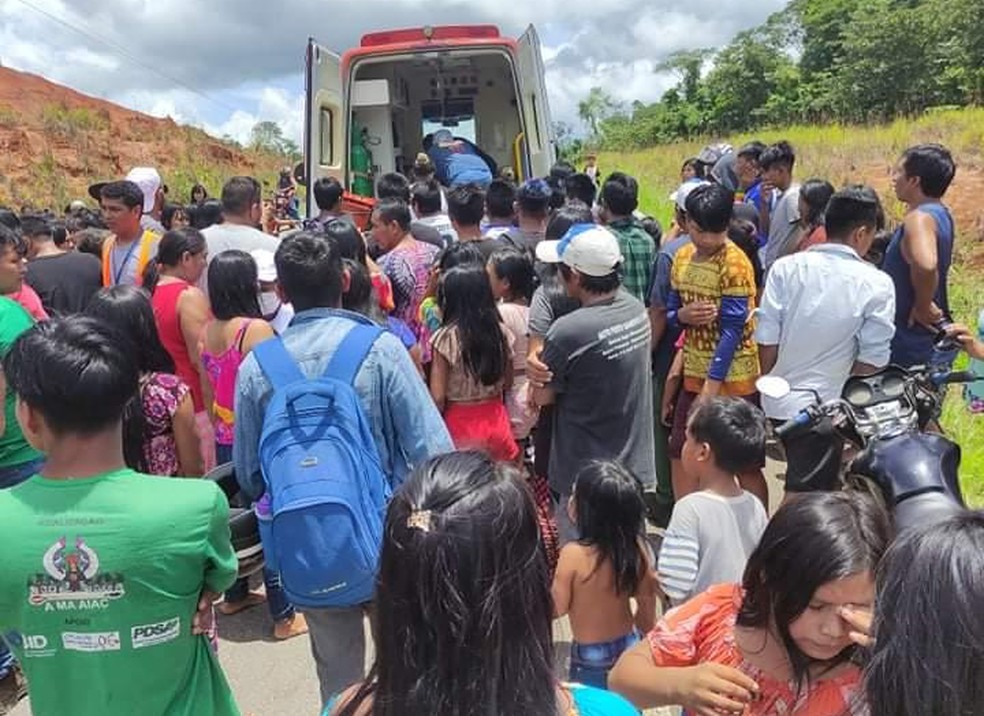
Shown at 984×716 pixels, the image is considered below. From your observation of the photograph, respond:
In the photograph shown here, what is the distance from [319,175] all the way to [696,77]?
125ft

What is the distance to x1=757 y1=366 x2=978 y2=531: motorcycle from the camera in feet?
4.46

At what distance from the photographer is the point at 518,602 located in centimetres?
110

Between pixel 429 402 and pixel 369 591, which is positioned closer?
pixel 369 591

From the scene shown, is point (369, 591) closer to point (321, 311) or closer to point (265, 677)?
point (321, 311)

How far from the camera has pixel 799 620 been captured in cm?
131

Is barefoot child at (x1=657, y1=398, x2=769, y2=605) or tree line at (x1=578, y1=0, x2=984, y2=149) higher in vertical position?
tree line at (x1=578, y1=0, x2=984, y2=149)

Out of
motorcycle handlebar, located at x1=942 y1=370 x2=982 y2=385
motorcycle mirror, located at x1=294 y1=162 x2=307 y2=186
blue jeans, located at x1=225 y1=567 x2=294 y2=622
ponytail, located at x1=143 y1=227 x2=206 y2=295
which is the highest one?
motorcycle mirror, located at x1=294 y1=162 x2=307 y2=186

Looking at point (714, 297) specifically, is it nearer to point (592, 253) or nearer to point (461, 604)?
point (592, 253)

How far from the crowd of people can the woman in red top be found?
0.01 meters

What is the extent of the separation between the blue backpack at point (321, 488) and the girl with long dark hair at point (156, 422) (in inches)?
20.4

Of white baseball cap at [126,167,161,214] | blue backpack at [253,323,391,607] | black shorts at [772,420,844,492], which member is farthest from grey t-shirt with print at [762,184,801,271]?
white baseball cap at [126,167,161,214]

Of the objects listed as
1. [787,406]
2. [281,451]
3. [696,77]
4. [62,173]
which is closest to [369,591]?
[281,451]

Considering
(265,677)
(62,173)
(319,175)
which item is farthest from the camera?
(62,173)

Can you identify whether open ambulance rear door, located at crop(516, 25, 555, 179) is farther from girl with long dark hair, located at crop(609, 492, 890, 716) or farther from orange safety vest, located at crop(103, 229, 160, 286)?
girl with long dark hair, located at crop(609, 492, 890, 716)
